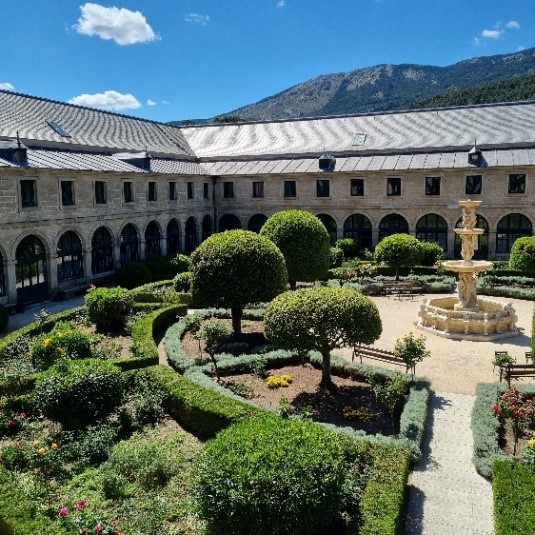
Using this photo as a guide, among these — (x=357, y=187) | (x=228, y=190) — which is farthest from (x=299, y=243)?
(x=228, y=190)

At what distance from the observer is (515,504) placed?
8609mm

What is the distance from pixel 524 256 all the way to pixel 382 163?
45.5ft

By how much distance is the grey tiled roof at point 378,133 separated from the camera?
38844mm

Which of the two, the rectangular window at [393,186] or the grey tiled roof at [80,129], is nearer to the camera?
the grey tiled roof at [80,129]

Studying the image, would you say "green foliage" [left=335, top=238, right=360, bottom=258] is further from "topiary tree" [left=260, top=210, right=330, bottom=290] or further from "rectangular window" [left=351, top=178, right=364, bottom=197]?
"topiary tree" [left=260, top=210, right=330, bottom=290]

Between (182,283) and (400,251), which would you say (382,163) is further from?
(182,283)

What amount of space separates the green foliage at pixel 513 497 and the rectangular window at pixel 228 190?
35.5 meters

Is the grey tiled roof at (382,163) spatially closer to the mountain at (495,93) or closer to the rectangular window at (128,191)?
the rectangular window at (128,191)

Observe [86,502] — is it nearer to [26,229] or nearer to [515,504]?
[515,504]

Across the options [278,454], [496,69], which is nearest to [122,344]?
[278,454]

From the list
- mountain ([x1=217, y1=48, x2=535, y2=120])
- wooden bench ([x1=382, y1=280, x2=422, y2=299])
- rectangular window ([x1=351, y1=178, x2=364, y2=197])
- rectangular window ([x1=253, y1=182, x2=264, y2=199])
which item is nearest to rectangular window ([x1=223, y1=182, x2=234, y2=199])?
rectangular window ([x1=253, y1=182, x2=264, y2=199])

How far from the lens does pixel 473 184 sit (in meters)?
36.7

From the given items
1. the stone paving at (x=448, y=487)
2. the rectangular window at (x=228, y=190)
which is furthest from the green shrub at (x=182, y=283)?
the rectangular window at (x=228, y=190)

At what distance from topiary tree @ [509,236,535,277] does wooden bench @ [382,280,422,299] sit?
5237 millimetres
